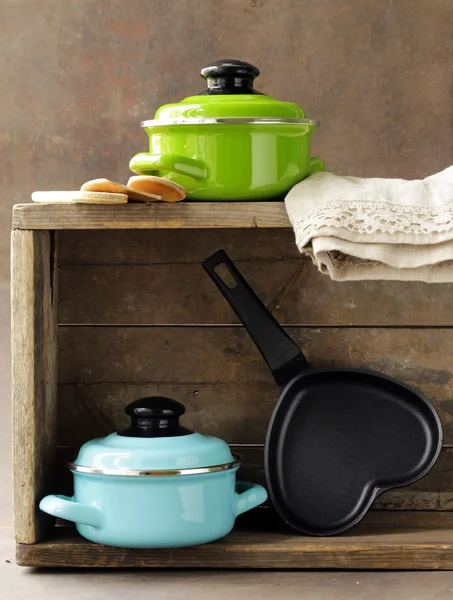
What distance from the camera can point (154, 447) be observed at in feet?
3.32

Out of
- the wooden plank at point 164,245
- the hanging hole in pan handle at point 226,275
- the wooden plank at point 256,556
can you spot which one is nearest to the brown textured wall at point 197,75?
the wooden plank at point 164,245

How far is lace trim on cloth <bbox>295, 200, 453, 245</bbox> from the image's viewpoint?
931 mm

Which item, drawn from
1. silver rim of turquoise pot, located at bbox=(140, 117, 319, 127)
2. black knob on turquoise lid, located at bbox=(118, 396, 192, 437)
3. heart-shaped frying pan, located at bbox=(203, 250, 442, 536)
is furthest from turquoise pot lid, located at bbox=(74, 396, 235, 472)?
silver rim of turquoise pot, located at bbox=(140, 117, 319, 127)

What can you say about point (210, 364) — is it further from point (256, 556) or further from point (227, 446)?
point (256, 556)

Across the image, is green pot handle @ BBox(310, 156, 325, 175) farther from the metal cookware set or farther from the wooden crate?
the wooden crate

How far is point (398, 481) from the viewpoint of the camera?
1.11 m

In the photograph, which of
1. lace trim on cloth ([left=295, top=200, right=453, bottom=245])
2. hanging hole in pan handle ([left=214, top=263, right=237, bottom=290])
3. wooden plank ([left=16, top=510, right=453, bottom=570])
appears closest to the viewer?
lace trim on cloth ([left=295, top=200, right=453, bottom=245])

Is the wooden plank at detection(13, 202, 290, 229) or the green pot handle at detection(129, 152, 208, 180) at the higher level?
the green pot handle at detection(129, 152, 208, 180)

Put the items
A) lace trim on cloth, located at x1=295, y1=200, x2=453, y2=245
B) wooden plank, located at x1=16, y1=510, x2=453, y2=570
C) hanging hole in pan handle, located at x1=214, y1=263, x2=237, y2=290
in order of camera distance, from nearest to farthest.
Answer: lace trim on cloth, located at x1=295, y1=200, x2=453, y2=245, wooden plank, located at x1=16, y1=510, x2=453, y2=570, hanging hole in pan handle, located at x1=214, y1=263, x2=237, y2=290

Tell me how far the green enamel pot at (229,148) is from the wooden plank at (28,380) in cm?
17

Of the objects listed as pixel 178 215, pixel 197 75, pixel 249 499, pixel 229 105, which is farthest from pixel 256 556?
pixel 197 75

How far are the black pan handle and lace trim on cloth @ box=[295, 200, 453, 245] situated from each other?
20cm

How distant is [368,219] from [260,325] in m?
0.25

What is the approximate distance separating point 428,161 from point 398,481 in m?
0.44
